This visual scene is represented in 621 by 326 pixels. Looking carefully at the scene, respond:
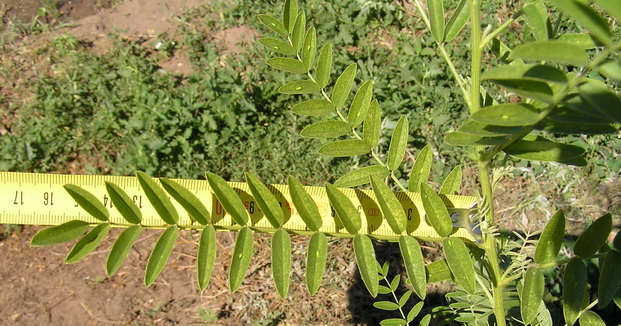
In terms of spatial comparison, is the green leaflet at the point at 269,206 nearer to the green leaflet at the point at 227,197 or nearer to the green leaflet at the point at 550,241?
the green leaflet at the point at 227,197

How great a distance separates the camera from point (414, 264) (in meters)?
1.19

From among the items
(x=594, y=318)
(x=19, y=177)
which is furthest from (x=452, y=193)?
(x=19, y=177)

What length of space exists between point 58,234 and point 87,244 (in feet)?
0.22

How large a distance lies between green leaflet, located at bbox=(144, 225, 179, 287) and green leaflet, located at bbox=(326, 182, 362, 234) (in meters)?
0.37

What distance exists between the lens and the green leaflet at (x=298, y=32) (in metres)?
1.53

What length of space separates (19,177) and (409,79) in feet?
8.62

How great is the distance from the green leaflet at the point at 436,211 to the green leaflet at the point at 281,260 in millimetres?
315

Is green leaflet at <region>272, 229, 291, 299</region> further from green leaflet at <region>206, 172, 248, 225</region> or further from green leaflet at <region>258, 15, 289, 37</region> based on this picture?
green leaflet at <region>258, 15, 289, 37</region>

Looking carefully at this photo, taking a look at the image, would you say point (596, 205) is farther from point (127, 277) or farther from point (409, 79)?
point (127, 277)

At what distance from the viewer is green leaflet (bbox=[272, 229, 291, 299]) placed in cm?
114

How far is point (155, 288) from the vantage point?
291 cm

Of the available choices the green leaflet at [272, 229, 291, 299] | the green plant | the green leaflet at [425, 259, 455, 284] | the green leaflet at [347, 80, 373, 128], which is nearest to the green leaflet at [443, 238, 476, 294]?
the green plant

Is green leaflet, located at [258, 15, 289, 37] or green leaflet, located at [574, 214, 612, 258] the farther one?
green leaflet, located at [258, 15, 289, 37]

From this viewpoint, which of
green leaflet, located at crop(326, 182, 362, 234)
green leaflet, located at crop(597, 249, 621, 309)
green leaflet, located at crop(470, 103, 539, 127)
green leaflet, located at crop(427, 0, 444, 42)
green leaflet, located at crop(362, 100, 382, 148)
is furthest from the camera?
green leaflet, located at crop(362, 100, 382, 148)
